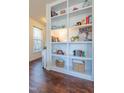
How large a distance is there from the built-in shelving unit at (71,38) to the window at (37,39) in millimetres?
2798

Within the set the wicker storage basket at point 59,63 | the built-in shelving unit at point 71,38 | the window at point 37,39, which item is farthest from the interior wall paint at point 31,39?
the wicker storage basket at point 59,63

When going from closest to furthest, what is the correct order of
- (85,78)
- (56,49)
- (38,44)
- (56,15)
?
(85,78) → (56,15) → (56,49) → (38,44)

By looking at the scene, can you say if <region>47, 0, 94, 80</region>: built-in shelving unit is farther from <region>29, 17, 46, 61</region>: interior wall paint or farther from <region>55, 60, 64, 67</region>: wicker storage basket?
<region>29, 17, 46, 61</region>: interior wall paint

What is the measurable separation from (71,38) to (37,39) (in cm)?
383

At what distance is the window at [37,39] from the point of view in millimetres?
6182

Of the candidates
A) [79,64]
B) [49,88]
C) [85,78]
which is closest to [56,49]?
[79,64]

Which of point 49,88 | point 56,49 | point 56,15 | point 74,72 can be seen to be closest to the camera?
point 49,88

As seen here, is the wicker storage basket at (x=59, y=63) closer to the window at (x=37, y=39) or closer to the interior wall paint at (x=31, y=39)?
the interior wall paint at (x=31, y=39)

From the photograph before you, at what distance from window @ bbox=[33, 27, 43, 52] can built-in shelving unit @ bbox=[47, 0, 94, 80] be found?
2798mm

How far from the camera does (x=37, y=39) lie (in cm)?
659
